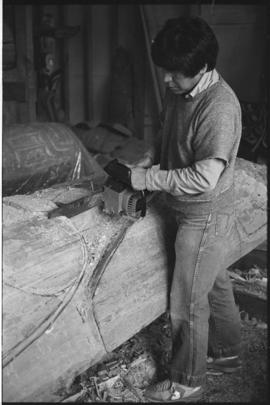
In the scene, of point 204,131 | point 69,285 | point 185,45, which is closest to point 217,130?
point 204,131

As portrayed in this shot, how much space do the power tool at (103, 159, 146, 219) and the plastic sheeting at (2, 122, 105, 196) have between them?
57.0 inches

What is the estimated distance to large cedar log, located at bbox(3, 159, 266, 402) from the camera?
2.17 metres

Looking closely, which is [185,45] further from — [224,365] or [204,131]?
[224,365]

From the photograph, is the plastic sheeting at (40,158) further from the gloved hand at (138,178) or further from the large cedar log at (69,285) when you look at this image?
the gloved hand at (138,178)

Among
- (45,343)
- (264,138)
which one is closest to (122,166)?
(45,343)

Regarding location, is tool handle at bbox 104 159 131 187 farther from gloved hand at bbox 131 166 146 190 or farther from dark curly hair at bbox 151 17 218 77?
dark curly hair at bbox 151 17 218 77

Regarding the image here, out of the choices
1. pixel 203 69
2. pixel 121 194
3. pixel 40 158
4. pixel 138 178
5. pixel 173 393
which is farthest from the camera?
pixel 40 158

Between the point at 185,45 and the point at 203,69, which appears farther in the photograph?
the point at 203,69

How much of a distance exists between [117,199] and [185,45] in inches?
33.6

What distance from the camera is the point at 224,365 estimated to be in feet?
9.88

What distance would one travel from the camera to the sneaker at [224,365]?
9.87 ft

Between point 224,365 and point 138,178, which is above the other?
point 138,178

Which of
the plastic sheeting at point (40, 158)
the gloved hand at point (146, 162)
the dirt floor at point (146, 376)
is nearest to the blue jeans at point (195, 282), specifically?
the dirt floor at point (146, 376)

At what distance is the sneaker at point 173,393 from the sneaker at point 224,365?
33 centimetres
